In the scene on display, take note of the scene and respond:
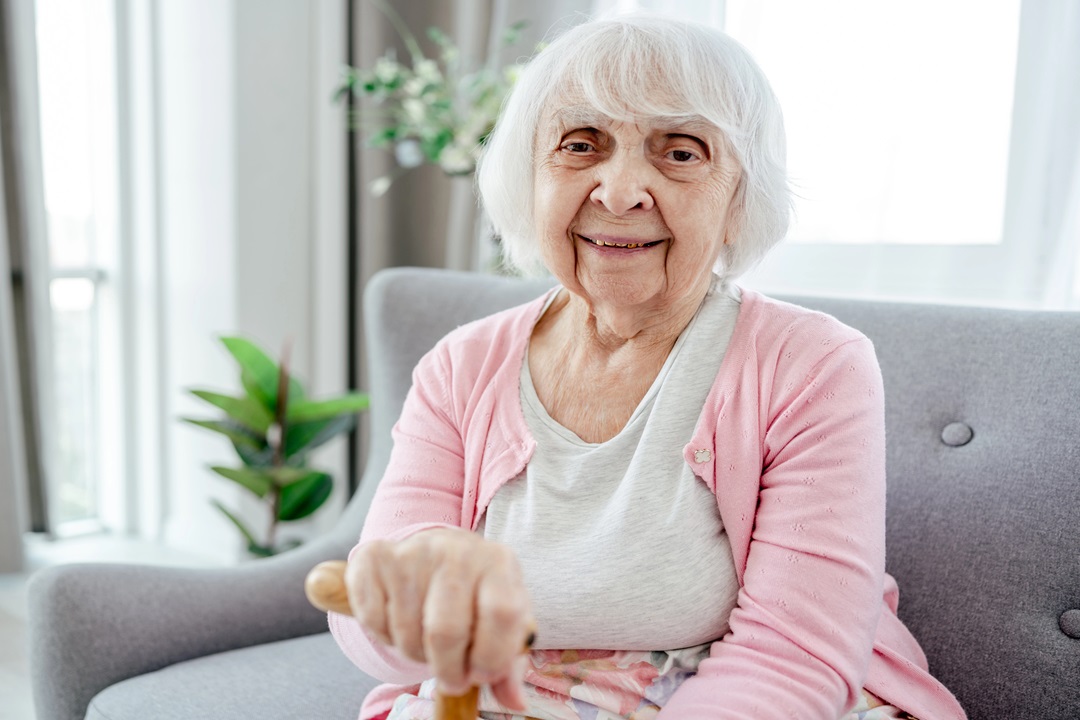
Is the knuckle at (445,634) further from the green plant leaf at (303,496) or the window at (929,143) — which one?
the green plant leaf at (303,496)

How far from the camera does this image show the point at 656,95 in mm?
919

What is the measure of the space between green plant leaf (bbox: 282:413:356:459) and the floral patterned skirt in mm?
1157

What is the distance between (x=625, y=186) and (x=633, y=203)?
0.02 metres

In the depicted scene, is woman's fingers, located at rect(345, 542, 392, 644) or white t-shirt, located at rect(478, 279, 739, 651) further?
white t-shirt, located at rect(478, 279, 739, 651)

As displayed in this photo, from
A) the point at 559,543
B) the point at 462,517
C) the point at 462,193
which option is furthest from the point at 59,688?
the point at 462,193

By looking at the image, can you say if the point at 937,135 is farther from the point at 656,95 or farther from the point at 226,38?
the point at 226,38

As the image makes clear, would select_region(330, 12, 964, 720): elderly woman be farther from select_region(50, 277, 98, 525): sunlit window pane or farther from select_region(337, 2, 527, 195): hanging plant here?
select_region(50, 277, 98, 525): sunlit window pane

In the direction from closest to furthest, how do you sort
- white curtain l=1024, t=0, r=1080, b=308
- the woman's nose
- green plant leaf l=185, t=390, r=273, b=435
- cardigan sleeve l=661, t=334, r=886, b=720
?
cardigan sleeve l=661, t=334, r=886, b=720
the woman's nose
white curtain l=1024, t=0, r=1080, b=308
green plant leaf l=185, t=390, r=273, b=435

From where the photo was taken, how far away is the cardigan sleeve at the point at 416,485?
96 cm

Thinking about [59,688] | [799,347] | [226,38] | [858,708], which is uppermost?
[226,38]

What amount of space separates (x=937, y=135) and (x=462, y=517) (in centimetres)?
122

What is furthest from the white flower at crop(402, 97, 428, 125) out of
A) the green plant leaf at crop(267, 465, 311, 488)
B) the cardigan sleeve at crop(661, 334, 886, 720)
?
the cardigan sleeve at crop(661, 334, 886, 720)

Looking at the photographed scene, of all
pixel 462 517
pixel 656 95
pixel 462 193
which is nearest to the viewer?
pixel 656 95

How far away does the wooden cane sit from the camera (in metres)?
0.54
